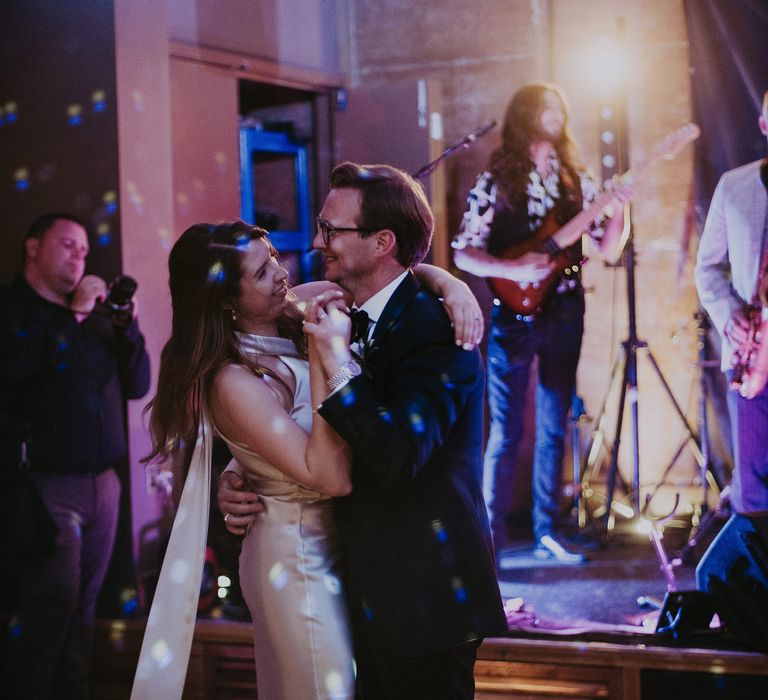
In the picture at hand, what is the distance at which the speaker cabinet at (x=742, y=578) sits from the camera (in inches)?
115

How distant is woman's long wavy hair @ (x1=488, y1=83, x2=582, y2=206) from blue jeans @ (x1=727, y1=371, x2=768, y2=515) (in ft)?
4.18

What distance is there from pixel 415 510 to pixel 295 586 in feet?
1.08

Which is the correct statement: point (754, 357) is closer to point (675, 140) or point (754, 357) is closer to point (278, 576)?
point (675, 140)

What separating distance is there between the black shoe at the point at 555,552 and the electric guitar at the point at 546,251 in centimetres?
100

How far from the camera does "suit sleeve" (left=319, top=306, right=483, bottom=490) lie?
173 cm

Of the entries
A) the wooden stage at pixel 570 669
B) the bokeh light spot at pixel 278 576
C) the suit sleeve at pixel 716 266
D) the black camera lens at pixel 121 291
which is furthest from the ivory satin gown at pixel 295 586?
the suit sleeve at pixel 716 266

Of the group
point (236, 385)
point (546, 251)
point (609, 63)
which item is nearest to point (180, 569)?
point (236, 385)

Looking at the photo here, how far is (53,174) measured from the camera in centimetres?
402

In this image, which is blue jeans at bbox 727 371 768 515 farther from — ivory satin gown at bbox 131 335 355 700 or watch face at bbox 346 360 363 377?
watch face at bbox 346 360 363 377

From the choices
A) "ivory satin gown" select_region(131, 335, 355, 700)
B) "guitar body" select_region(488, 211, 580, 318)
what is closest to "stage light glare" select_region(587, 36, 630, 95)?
"guitar body" select_region(488, 211, 580, 318)

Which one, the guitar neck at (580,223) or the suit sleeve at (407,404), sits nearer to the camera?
the suit sleeve at (407,404)

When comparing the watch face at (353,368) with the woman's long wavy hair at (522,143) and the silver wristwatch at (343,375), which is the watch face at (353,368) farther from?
the woman's long wavy hair at (522,143)

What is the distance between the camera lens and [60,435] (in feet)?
11.1

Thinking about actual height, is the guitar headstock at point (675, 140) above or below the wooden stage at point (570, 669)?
above
